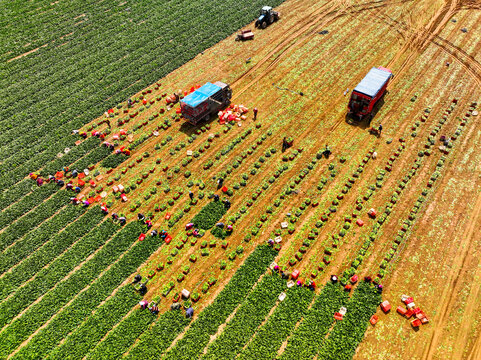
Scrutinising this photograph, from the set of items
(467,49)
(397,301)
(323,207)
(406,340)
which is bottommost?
(406,340)

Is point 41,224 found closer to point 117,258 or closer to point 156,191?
point 117,258

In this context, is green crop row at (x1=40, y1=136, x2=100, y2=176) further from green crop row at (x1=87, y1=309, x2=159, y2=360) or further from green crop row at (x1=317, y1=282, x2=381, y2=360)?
green crop row at (x1=317, y1=282, x2=381, y2=360)

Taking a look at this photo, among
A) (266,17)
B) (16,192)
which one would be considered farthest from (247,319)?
(266,17)

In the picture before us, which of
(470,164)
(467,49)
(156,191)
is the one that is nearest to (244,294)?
(156,191)

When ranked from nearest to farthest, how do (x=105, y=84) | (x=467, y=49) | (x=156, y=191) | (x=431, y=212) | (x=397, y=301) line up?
(x=397, y=301) < (x=431, y=212) < (x=156, y=191) < (x=105, y=84) < (x=467, y=49)

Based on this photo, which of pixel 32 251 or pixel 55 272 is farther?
pixel 32 251

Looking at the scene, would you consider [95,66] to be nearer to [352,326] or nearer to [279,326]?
[279,326]

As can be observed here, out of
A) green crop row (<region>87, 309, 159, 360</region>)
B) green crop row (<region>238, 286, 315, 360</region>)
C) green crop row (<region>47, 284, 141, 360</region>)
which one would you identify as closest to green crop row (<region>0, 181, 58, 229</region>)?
green crop row (<region>47, 284, 141, 360</region>)
